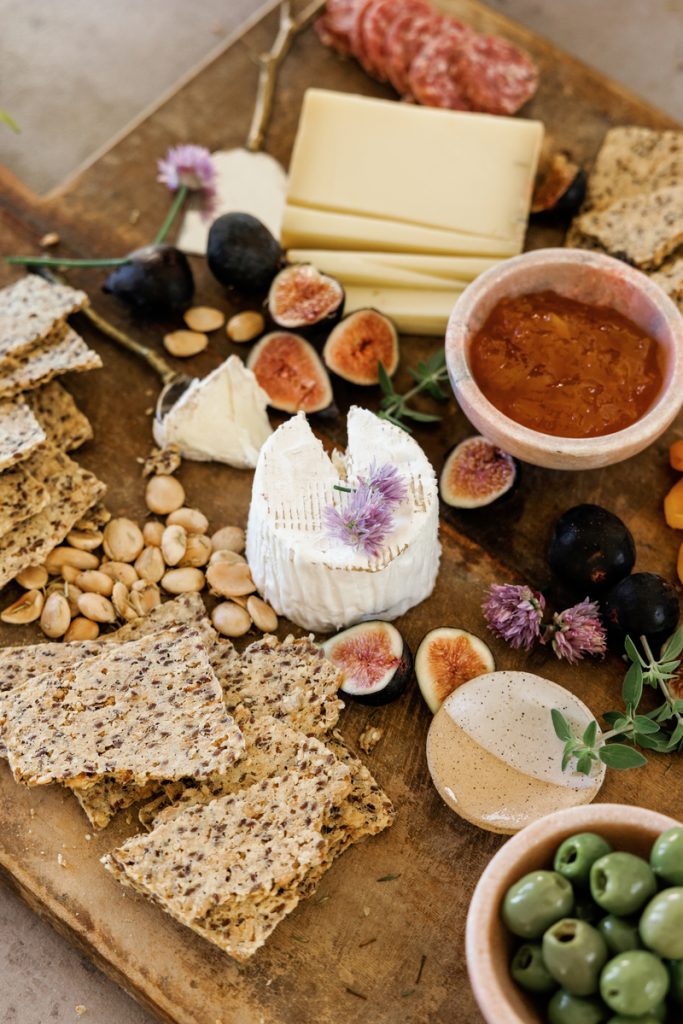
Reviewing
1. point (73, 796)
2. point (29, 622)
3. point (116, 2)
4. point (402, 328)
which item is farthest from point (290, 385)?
point (116, 2)

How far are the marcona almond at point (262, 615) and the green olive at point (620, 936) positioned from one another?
4.37 ft

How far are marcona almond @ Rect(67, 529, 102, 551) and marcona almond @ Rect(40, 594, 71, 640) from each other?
0.17 m

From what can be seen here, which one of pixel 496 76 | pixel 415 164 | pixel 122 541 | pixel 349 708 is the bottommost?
pixel 349 708

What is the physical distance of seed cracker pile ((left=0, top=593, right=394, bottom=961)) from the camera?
2.62 metres

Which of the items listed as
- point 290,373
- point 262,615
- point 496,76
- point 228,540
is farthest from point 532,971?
point 496,76

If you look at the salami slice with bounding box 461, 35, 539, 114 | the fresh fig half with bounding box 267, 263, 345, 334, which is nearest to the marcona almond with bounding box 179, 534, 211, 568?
the fresh fig half with bounding box 267, 263, 345, 334

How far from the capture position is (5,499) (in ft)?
10.1

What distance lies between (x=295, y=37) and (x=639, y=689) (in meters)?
2.84

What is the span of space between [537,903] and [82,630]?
155 centimetres

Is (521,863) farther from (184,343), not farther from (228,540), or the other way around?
(184,343)

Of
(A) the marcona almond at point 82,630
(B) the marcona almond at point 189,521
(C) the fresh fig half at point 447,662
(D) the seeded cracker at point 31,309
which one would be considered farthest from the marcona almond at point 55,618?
(C) the fresh fig half at point 447,662

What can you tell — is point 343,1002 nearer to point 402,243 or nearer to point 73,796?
point 73,796

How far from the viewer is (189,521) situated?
329cm

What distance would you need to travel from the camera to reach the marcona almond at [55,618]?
123 inches
